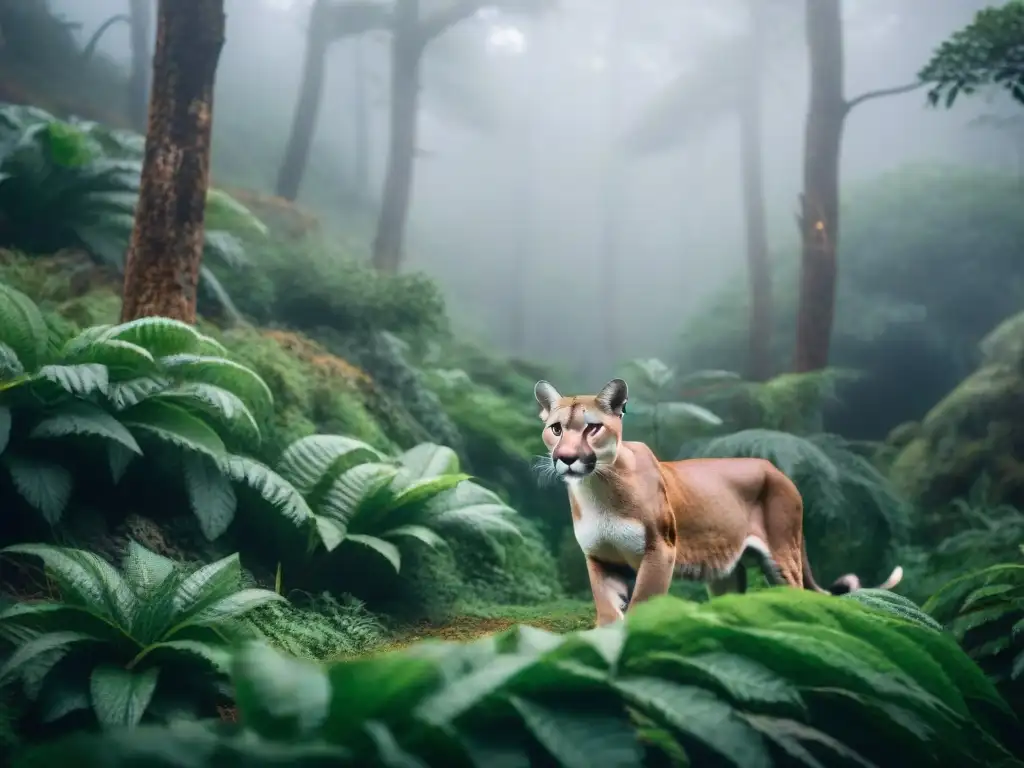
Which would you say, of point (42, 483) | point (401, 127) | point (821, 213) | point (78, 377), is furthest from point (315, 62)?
point (42, 483)

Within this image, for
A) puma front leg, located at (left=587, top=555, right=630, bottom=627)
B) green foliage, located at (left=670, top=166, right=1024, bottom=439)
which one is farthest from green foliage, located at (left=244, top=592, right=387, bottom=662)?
green foliage, located at (left=670, top=166, right=1024, bottom=439)

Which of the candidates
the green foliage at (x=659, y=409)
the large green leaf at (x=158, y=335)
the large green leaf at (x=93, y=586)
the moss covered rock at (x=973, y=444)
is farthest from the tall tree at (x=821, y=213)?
the large green leaf at (x=93, y=586)

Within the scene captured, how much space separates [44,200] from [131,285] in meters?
1.30

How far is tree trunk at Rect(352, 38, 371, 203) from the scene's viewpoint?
952 cm

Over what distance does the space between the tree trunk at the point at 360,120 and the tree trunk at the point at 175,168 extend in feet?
14.7

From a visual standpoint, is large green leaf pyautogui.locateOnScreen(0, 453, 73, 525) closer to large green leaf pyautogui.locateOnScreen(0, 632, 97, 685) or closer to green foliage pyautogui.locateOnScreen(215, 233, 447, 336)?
large green leaf pyautogui.locateOnScreen(0, 632, 97, 685)

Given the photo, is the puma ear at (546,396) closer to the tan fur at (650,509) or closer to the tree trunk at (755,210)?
the tan fur at (650,509)

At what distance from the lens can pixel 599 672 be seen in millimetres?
1986

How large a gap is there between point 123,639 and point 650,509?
182cm

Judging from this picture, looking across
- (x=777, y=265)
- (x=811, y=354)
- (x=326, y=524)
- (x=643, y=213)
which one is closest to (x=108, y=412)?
(x=326, y=524)

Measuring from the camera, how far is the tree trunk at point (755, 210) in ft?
31.3

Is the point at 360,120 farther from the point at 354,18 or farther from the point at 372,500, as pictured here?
the point at 372,500

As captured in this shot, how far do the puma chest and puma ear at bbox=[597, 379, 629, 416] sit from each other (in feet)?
1.08

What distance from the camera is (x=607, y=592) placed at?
10.1 ft
